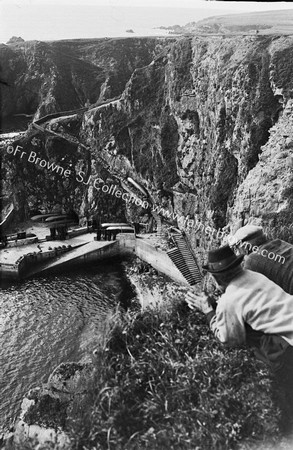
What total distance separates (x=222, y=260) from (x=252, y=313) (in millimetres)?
366

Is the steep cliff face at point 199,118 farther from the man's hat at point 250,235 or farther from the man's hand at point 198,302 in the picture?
the man's hand at point 198,302

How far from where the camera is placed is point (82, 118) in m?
3.93

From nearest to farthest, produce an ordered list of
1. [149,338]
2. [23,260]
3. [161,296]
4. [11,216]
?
[149,338]
[161,296]
[23,260]
[11,216]

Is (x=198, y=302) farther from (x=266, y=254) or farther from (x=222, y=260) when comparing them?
(x=266, y=254)

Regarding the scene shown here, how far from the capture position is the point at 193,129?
3.97m

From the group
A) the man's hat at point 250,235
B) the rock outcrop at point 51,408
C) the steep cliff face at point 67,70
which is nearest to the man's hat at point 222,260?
the man's hat at point 250,235

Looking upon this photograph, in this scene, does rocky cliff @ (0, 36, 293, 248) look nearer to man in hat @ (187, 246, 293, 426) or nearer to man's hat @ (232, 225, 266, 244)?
man's hat @ (232, 225, 266, 244)

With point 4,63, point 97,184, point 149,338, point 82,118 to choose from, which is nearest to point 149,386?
point 149,338

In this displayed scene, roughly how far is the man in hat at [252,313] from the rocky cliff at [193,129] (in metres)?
0.93

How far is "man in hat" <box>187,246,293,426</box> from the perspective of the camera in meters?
2.61

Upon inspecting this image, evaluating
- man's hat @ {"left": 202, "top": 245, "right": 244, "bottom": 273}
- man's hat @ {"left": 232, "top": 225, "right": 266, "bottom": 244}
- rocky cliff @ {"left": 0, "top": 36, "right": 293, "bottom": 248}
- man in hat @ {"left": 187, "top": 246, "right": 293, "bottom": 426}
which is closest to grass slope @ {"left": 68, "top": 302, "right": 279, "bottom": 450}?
man in hat @ {"left": 187, "top": 246, "right": 293, "bottom": 426}

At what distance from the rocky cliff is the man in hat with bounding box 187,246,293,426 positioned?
931mm

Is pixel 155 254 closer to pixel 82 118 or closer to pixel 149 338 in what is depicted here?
pixel 149 338

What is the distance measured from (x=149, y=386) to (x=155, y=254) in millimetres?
1190
